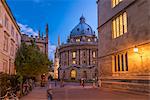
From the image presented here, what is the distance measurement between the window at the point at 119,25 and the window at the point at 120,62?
243 centimetres

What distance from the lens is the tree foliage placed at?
32.8 metres

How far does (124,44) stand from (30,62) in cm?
1490

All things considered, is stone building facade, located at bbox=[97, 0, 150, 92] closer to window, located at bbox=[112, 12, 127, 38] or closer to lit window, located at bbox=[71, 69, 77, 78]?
window, located at bbox=[112, 12, 127, 38]

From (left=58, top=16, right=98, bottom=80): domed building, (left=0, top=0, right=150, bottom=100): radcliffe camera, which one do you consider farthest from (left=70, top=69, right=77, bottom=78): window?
(left=0, top=0, right=150, bottom=100): radcliffe camera

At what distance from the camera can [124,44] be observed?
24219 millimetres


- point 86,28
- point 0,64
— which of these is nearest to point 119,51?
point 0,64

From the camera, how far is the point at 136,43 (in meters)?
21.5

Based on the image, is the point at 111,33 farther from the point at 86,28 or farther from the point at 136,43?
the point at 86,28

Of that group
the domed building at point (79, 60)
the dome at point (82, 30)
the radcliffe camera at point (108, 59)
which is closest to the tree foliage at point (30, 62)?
the radcliffe camera at point (108, 59)

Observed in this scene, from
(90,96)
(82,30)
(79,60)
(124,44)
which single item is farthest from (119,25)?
(82,30)

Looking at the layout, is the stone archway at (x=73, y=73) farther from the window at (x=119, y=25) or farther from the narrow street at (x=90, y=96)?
the narrow street at (x=90, y=96)

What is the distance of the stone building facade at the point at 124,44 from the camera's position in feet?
66.2

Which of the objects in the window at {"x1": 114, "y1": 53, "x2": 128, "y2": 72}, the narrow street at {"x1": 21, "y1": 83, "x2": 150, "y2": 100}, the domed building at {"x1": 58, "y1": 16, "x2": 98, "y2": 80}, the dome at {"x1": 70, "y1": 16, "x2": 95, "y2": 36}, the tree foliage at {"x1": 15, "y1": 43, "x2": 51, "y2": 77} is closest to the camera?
the narrow street at {"x1": 21, "y1": 83, "x2": 150, "y2": 100}

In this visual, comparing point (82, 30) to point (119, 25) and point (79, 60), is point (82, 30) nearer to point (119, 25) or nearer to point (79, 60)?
point (79, 60)
